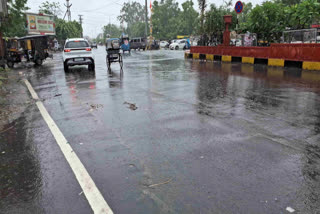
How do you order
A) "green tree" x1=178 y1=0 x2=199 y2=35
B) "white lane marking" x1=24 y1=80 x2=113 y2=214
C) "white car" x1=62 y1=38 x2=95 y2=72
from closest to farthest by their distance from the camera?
"white lane marking" x1=24 y1=80 x2=113 y2=214 → "white car" x1=62 y1=38 x2=95 y2=72 → "green tree" x1=178 y1=0 x2=199 y2=35

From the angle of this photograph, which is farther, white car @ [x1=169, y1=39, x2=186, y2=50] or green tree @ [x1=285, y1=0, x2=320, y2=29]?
white car @ [x1=169, y1=39, x2=186, y2=50]

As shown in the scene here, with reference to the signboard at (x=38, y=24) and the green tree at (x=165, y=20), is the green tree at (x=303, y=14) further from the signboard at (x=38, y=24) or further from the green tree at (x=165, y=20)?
the green tree at (x=165, y=20)

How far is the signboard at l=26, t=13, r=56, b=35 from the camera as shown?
171 feet

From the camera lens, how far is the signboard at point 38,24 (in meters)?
52.2

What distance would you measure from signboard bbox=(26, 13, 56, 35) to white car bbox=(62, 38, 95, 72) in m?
40.4

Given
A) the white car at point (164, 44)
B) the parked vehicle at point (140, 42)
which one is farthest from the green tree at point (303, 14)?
the white car at point (164, 44)

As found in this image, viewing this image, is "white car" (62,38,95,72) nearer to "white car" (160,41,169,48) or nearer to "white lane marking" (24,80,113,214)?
"white lane marking" (24,80,113,214)

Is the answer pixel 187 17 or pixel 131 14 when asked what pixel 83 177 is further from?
pixel 131 14

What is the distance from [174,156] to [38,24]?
184 ft

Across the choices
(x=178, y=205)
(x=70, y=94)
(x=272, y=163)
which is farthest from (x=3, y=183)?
(x=70, y=94)

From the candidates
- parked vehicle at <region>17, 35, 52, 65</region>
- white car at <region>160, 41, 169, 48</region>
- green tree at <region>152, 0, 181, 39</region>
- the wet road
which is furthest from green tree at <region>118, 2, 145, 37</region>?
the wet road

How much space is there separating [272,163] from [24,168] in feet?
10.8

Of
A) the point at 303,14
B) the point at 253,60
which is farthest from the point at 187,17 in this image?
A: the point at 253,60

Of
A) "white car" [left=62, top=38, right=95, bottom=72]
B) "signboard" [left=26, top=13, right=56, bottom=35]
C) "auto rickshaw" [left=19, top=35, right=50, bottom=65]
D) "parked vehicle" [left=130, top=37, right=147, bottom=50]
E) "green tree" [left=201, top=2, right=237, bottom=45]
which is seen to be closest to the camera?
"white car" [left=62, top=38, right=95, bottom=72]
